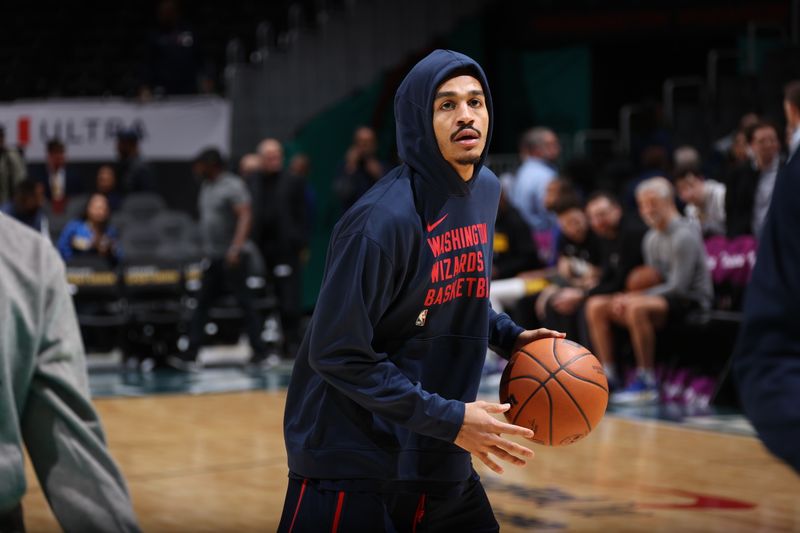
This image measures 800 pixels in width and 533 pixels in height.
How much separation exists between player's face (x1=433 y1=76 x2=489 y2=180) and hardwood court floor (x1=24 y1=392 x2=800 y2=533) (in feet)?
9.33

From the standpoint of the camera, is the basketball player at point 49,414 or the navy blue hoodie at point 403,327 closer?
the basketball player at point 49,414

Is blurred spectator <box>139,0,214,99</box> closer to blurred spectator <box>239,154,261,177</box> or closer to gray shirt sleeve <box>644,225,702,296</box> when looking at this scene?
blurred spectator <box>239,154,261,177</box>

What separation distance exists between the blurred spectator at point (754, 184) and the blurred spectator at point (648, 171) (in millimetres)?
1362

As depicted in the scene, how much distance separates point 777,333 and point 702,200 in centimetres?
897

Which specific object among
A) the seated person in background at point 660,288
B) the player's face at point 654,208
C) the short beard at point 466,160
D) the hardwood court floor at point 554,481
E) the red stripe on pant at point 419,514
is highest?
the short beard at point 466,160

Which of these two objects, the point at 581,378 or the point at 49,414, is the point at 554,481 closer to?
the point at 581,378

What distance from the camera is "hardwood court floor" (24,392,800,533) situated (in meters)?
5.59

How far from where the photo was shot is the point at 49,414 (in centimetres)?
212

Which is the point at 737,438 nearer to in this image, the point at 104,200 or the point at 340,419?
the point at 340,419

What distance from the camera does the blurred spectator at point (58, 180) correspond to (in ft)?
41.1

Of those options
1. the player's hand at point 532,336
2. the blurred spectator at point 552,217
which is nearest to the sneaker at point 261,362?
the blurred spectator at point 552,217

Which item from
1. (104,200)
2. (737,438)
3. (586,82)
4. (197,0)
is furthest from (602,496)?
(197,0)

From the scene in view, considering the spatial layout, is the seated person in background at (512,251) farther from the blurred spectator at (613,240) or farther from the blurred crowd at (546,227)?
the blurred spectator at (613,240)

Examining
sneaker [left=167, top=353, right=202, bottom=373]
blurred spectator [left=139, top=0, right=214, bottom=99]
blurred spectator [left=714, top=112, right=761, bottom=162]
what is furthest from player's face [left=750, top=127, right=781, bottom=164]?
blurred spectator [left=139, top=0, right=214, bottom=99]
